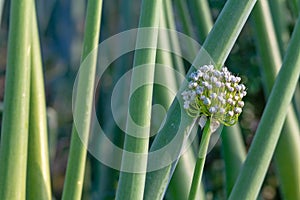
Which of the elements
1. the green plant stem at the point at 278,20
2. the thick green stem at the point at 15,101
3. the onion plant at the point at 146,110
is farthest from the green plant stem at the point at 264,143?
the green plant stem at the point at 278,20

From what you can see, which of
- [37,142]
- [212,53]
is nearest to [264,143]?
[212,53]

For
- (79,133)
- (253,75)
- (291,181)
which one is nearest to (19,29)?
(79,133)

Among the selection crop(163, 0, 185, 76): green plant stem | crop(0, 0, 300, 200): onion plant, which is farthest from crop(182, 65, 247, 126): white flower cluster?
crop(163, 0, 185, 76): green plant stem

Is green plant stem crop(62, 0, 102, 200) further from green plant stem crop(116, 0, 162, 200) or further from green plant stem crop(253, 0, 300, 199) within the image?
green plant stem crop(253, 0, 300, 199)

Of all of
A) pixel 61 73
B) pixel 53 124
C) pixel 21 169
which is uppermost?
pixel 61 73

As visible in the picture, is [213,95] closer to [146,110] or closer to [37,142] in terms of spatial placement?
[146,110]

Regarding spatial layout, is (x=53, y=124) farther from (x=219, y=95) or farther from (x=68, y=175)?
(x=219, y=95)
